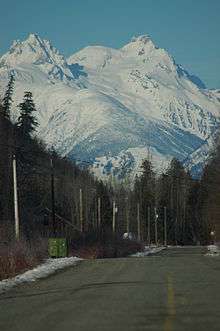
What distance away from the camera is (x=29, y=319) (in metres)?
13.5

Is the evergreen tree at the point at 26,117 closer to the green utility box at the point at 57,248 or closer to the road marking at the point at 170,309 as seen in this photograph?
the green utility box at the point at 57,248

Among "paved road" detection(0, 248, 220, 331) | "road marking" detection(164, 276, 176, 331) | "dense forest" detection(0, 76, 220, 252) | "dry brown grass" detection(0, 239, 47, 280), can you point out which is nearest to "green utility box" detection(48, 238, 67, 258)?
"dry brown grass" detection(0, 239, 47, 280)

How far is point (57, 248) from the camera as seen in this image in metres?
43.0

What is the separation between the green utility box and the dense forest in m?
9.80

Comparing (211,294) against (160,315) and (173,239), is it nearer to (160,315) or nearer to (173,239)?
(160,315)

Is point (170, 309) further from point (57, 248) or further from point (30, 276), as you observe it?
point (57, 248)

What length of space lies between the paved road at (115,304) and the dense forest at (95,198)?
32237mm

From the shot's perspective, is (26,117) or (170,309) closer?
(170,309)

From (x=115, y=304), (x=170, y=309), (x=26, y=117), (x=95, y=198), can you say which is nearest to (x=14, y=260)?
(x=115, y=304)

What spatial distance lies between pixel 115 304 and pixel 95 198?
4503 inches

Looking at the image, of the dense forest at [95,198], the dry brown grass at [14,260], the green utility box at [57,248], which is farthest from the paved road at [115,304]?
the dense forest at [95,198]

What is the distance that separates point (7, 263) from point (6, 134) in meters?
46.2

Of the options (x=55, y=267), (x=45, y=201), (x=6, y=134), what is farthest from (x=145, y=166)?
(x=55, y=267)

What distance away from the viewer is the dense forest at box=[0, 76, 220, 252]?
234 feet
